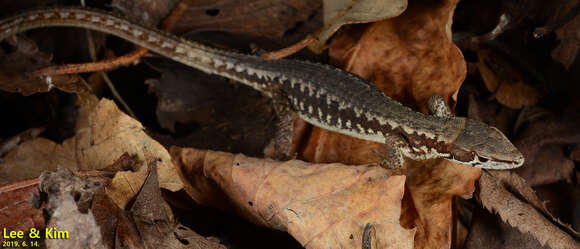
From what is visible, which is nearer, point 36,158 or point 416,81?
point 36,158

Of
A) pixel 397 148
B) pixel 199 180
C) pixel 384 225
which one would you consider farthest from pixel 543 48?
pixel 199 180

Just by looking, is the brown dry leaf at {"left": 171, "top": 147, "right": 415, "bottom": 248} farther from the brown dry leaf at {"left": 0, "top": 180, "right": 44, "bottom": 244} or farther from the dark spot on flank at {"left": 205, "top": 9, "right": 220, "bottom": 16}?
the dark spot on flank at {"left": 205, "top": 9, "right": 220, "bottom": 16}

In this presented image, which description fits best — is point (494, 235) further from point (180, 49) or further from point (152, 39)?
point (152, 39)

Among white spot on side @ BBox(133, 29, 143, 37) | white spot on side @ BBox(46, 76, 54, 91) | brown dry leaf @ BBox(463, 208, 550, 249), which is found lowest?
brown dry leaf @ BBox(463, 208, 550, 249)

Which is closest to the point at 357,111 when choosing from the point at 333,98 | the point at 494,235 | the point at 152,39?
the point at 333,98

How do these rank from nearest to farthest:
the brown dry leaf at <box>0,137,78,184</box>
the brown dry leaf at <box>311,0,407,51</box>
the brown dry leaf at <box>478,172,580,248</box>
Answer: the brown dry leaf at <box>478,172,580,248</box> → the brown dry leaf at <box>311,0,407,51</box> → the brown dry leaf at <box>0,137,78,184</box>

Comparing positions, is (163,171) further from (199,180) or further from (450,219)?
(450,219)

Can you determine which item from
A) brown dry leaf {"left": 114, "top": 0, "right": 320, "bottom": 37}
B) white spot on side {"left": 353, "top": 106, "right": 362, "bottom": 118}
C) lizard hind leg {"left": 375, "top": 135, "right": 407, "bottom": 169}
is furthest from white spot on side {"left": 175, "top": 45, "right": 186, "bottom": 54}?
lizard hind leg {"left": 375, "top": 135, "right": 407, "bottom": 169}

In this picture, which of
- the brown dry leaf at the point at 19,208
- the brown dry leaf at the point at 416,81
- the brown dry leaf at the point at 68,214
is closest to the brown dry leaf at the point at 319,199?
the brown dry leaf at the point at 416,81
